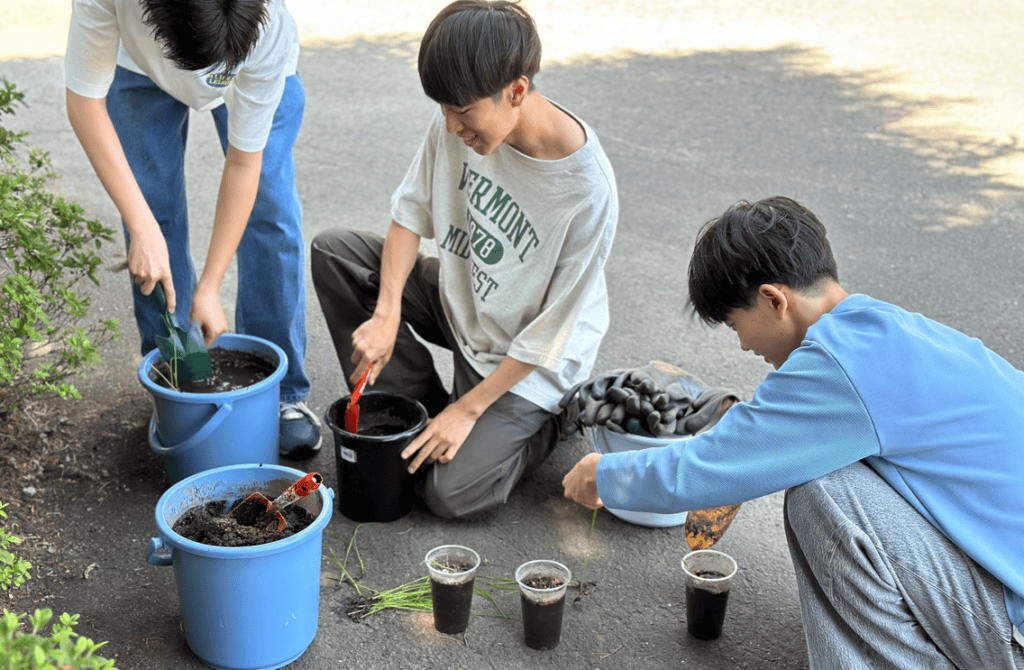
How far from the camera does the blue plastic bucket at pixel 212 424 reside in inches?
92.3

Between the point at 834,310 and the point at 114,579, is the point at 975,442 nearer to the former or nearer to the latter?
the point at 834,310

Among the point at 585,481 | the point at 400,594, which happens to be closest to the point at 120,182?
the point at 400,594

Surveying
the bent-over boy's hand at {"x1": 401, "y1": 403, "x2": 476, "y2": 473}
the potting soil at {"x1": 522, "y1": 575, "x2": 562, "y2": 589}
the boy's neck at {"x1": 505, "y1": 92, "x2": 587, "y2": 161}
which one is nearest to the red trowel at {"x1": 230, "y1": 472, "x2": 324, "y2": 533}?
the bent-over boy's hand at {"x1": 401, "y1": 403, "x2": 476, "y2": 473}

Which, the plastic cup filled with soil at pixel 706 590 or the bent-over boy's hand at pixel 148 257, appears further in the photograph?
the bent-over boy's hand at pixel 148 257

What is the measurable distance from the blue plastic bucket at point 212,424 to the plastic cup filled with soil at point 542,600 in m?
0.83

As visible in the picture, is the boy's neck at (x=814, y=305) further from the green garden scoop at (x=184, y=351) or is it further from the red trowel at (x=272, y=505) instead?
the green garden scoop at (x=184, y=351)

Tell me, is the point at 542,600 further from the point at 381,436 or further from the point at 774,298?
the point at 774,298

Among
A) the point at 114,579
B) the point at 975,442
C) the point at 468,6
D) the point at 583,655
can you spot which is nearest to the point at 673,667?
the point at 583,655

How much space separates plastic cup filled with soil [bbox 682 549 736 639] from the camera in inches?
84.5

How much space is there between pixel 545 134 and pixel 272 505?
1160 millimetres

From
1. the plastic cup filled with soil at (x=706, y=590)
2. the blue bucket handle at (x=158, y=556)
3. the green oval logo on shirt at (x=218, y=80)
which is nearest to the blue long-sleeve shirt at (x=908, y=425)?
the plastic cup filled with soil at (x=706, y=590)

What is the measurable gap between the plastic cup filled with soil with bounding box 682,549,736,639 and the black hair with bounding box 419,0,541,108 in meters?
1.23

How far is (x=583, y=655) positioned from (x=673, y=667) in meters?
0.21

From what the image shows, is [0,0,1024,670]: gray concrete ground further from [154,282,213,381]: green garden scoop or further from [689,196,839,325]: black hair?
[689,196,839,325]: black hair
